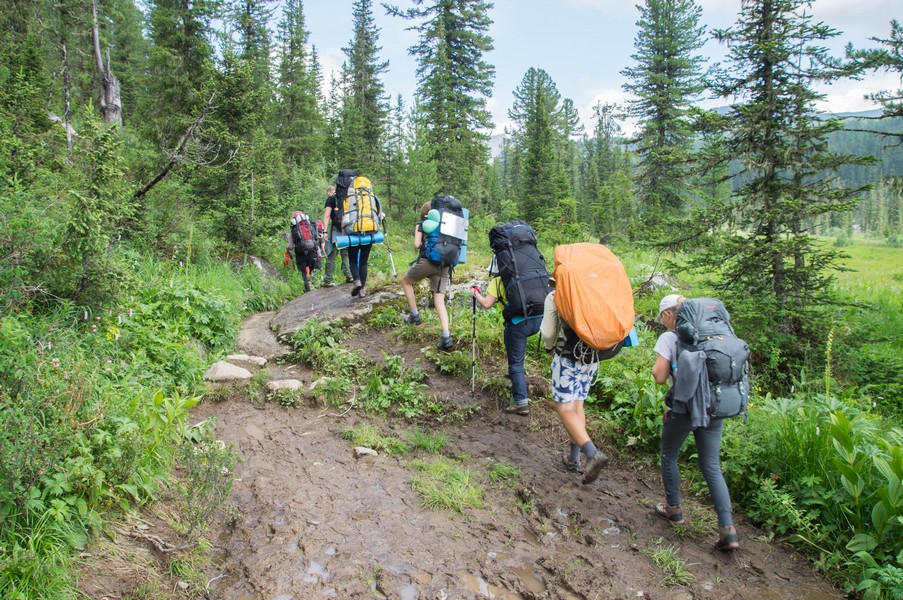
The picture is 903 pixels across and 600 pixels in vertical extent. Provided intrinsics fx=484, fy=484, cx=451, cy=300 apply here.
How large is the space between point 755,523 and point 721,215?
5399 millimetres

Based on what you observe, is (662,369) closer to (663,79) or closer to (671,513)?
(671,513)

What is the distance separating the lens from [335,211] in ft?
31.2

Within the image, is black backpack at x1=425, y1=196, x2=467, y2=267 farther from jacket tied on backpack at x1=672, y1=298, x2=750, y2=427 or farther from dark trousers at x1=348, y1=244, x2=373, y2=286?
jacket tied on backpack at x1=672, y1=298, x2=750, y2=427

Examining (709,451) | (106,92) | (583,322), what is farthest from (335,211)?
(709,451)

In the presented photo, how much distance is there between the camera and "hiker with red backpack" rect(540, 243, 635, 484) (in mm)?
4008

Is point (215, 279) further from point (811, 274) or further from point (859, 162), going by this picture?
point (859, 162)

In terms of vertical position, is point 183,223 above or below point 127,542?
above

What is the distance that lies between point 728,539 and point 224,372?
5373mm

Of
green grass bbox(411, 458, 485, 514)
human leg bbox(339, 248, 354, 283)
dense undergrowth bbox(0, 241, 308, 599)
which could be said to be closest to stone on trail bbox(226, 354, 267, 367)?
dense undergrowth bbox(0, 241, 308, 599)

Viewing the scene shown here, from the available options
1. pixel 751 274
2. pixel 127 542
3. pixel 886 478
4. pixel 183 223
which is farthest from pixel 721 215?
pixel 183 223

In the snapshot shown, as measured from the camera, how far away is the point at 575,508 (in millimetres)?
4223

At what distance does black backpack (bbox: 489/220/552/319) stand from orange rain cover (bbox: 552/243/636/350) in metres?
0.88

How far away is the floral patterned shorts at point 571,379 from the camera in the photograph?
4324mm

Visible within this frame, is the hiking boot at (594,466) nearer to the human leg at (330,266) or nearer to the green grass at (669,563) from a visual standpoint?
the green grass at (669,563)
